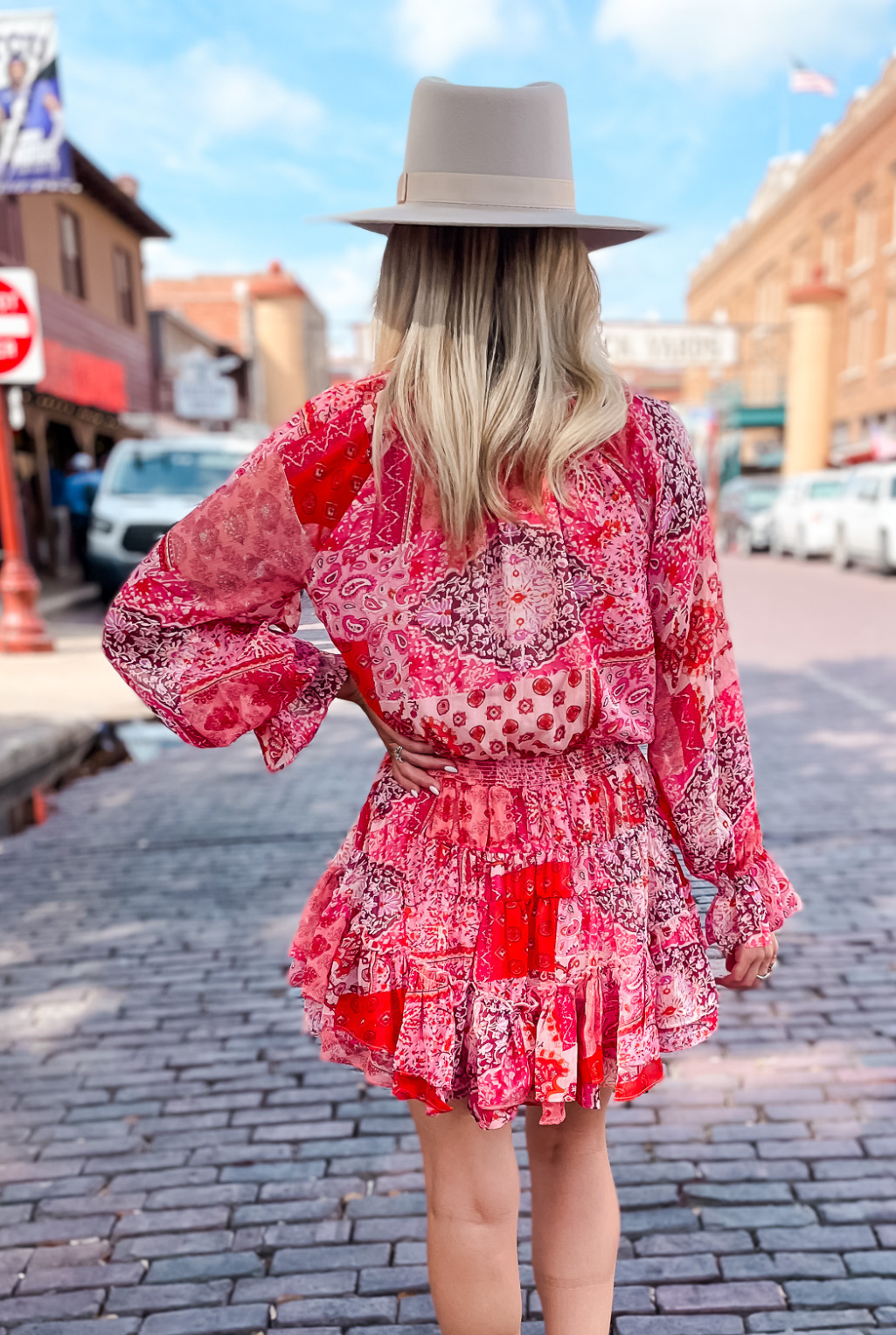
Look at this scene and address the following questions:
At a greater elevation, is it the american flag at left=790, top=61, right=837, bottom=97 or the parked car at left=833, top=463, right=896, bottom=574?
the american flag at left=790, top=61, right=837, bottom=97

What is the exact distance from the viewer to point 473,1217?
154 centimetres

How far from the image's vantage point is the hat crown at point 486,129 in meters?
1.47

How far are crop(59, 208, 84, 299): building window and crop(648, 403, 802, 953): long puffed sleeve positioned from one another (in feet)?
68.8

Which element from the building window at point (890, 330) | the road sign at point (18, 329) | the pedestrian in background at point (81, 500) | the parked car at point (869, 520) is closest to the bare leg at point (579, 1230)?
the road sign at point (18, 329)

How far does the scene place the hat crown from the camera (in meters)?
1.47

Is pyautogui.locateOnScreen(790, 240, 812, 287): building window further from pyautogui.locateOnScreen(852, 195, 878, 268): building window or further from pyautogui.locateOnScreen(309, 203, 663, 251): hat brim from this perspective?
pyautogui.locateOnScreen(309, 203, 663, 251): hat brim

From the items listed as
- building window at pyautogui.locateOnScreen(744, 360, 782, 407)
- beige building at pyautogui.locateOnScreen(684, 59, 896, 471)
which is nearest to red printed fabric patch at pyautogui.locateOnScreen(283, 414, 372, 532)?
→ beige building at pyautogui.locateOnScreen(684, 59, 896, 471)

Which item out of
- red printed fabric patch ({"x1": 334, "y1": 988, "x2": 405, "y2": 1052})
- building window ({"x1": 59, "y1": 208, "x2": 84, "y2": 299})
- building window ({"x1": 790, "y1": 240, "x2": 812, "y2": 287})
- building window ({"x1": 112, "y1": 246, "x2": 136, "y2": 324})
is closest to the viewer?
red printed fabric patch ({"x1": 334, "y1": 988, "x2": 405, "y2": 1052})

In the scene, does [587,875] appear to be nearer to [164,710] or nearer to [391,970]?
[391,970]

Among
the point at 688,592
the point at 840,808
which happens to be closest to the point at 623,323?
the point at 840,808

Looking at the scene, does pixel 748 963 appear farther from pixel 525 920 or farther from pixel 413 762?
pixel 413 762

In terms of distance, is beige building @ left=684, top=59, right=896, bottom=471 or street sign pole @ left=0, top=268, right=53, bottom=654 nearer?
street sign pole @ left=0, top=268, right=53, bottom=654

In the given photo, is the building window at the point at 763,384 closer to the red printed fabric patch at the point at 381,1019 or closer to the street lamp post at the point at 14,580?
the street lamp post at the point at 14,580

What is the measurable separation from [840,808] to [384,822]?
4.28 meters
